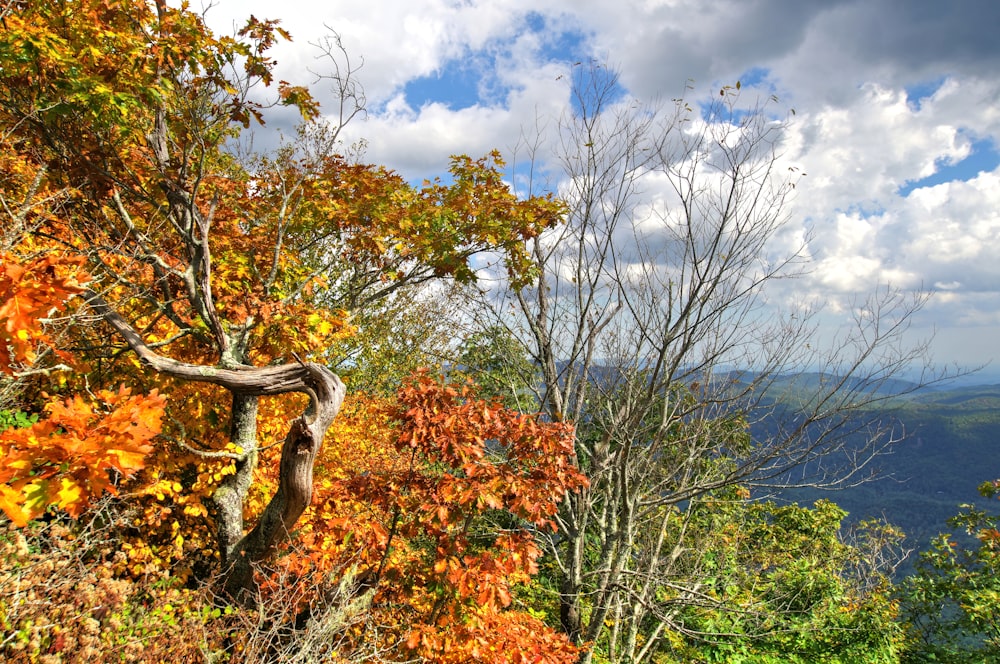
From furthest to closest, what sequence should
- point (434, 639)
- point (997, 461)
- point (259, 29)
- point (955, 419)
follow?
point (955, 419)
point (997, 461)
point (259, 29)
point (434, 639)

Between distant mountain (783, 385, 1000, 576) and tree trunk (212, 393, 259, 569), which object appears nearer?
tree trunk (212, 393, 259, 569)

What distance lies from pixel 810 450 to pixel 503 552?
3542mm

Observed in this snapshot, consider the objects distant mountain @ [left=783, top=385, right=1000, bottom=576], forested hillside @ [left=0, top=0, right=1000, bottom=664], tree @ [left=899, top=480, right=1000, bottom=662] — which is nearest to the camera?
forested hillside @ [left=0, top=0, right=1000, bottom=664]

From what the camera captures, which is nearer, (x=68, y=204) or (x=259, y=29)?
(x=259, y=29)

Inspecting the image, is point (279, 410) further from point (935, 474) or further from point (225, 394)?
point (935, 474)

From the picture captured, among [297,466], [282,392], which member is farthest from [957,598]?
[282,392]

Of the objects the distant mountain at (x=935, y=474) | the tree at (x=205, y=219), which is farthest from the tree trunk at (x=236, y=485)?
the distant mountain at (x=935, y=474)

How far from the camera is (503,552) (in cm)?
478

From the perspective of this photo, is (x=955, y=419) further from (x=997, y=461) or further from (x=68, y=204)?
(x=68, y=204)

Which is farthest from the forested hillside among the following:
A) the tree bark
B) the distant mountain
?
the distant mountain

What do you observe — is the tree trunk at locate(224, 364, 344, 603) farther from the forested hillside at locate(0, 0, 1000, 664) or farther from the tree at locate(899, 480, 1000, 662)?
the tree at locate(899, 480, 1000, 662)

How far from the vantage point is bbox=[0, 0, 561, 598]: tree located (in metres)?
4.90

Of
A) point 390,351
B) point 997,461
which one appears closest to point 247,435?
point 390,351

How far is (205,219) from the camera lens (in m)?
6.12
